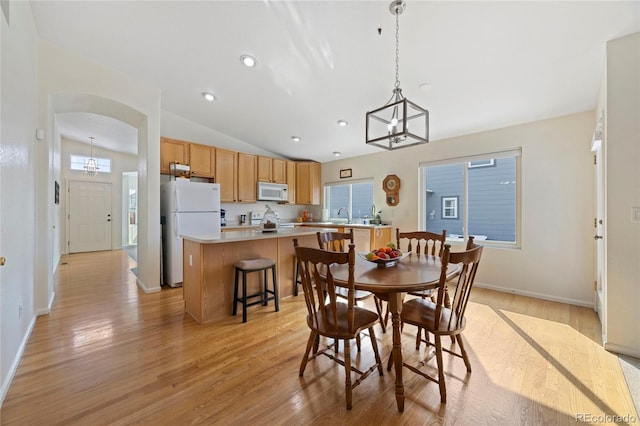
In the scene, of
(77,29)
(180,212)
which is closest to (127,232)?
(180,212)

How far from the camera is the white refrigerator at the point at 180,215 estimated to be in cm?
392

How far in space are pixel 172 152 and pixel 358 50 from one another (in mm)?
3246

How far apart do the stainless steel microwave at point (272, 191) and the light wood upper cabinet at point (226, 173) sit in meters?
0.52

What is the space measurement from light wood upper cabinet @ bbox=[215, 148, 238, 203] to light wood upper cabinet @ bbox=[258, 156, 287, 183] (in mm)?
544

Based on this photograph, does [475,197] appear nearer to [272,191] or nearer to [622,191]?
[622,191]

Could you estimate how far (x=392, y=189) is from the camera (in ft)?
16.0

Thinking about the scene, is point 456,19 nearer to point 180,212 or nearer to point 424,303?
point 424,303

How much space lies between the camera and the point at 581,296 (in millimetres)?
3137

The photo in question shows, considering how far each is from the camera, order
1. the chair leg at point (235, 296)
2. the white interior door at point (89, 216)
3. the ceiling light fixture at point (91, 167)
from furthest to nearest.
Result: the white interior door at point (89, 216), the ceiling light fixture at point (91, 167), the chair leg at point (235, 296)

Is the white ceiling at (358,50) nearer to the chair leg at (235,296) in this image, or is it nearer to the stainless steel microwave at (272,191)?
the stainless steel microwave at (272,191)

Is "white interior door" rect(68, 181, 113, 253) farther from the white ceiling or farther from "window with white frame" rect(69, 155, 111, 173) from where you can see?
the white ceiling

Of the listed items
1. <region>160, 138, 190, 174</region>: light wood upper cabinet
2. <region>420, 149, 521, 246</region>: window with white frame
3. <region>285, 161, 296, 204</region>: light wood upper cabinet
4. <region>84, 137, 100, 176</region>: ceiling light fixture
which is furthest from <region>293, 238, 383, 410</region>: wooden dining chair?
<region>84, 137, 100, 176</region>: ceiling light fixture

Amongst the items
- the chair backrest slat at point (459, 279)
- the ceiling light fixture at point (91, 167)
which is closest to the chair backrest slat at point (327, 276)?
the chair backrest slat at point (459, 279)

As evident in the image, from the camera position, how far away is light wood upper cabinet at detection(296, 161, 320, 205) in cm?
605
